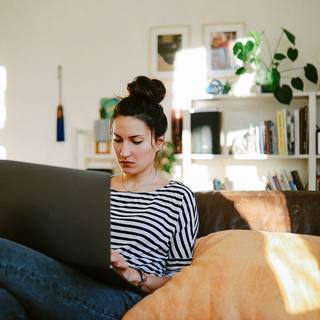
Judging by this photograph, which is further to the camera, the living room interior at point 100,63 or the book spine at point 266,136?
the living room interior at point 100,63

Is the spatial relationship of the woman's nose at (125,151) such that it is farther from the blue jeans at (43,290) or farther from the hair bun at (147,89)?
the blue jeans at (43,290)

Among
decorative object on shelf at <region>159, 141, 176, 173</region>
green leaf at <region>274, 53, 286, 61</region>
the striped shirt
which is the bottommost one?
the striped shirt

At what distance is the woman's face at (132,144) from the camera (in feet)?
4.40

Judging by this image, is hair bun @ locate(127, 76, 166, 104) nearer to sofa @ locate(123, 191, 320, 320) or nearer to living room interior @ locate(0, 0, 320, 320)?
sofa @ locate(123, 191, 320, 320)

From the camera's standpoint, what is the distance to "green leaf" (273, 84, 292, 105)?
2574mm

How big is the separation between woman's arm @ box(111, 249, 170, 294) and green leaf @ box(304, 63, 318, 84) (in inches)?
79.0

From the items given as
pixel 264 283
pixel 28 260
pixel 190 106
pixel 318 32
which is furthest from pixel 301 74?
pixel 28 260

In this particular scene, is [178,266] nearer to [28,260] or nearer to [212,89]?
[28,260]

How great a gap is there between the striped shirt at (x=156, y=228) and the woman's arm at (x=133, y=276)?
0.04m

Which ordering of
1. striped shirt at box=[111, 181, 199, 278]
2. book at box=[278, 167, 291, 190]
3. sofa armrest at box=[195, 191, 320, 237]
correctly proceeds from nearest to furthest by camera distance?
striped shirt at box=[111, 181, 199, 278], sofa armrest at box=[195, 191, 320, 237], book at box=[278, 167, 291, 190]

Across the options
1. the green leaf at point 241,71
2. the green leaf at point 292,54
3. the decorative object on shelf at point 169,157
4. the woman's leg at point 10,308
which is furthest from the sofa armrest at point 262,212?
the green leaf at point 292,54

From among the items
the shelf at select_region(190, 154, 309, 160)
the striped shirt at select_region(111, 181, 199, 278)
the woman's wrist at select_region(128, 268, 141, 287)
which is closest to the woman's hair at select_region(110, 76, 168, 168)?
the striped shirt at select_region(111, 181, 199, 278)

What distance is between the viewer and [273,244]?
1156mm

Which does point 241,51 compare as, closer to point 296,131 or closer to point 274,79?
point 274,79
